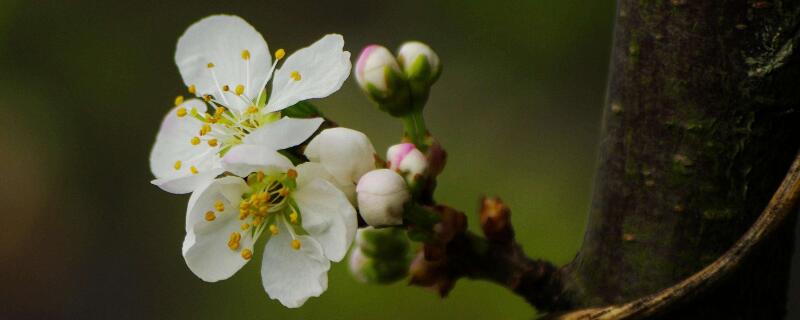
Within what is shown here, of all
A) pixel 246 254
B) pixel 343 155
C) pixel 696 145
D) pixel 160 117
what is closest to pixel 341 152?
pixel 343 155

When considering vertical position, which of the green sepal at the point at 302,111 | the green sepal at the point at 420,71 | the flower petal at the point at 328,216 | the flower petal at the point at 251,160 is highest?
the green sepal at the point at 420,71

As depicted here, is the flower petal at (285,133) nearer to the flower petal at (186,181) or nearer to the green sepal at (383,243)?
the flower petal at (186,181)

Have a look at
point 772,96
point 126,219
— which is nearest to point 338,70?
point 772,96

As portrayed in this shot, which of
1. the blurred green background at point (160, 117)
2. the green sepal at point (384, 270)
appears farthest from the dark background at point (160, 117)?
the green sepal at point (384, 270)

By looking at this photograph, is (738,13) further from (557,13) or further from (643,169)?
(557,13)

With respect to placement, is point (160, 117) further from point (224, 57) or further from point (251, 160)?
point (251, 160)

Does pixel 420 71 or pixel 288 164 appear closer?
pixel 288 164
